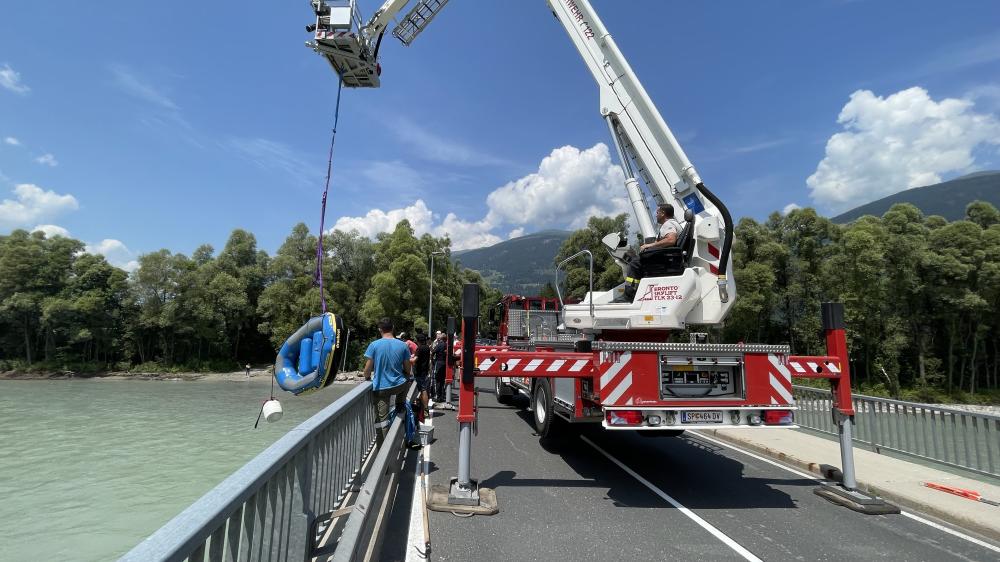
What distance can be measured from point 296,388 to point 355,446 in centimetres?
126

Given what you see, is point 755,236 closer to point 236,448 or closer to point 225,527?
point 236,448

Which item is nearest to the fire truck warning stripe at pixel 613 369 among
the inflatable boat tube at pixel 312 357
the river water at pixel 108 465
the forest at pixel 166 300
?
the inflatable boat tube at pixel 312 357

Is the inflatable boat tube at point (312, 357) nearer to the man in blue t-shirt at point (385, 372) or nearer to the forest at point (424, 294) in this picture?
the man in blue t-shirt at point (385, 372)

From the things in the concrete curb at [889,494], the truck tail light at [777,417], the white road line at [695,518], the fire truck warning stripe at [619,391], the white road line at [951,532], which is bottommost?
the white road line at [951,532]

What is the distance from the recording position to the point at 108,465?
11070 millimetres

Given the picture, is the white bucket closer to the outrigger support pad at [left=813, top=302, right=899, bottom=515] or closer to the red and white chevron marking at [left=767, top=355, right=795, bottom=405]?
the red and white chevron marking at [left=767, top=355, right=795, bottom=405]

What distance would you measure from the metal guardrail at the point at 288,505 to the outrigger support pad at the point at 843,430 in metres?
5.25

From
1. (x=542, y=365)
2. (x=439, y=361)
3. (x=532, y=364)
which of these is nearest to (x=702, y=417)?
(x=542, y=365)

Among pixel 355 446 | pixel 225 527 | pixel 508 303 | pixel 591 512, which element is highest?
pixel 508 303

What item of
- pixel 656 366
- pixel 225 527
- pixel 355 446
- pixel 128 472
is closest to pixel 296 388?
pixel 355 446

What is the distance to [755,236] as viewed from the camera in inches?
1163

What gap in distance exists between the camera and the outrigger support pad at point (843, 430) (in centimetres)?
536

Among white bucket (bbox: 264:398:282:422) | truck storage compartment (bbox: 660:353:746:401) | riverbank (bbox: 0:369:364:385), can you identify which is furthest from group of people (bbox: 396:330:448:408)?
riverbank (bbox: 0:369:364:385)

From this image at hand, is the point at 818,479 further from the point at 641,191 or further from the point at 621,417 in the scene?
the point at 641,191
